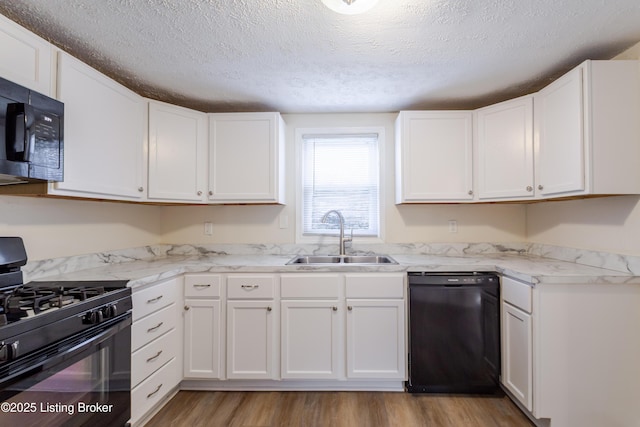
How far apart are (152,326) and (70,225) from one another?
0.85 meters

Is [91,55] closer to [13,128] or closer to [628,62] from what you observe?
[13,128]

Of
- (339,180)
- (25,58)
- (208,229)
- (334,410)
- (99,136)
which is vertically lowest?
(334,410)

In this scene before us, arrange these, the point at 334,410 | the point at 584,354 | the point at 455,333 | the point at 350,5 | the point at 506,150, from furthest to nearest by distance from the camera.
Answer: the point at 506,150, the point at 455,333, the point at 334,410, the point at 584,354, the point at 350,5

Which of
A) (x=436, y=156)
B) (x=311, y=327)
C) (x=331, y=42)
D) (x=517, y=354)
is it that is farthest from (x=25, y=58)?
(x=517, y=354)

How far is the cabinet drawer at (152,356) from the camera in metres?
1.57

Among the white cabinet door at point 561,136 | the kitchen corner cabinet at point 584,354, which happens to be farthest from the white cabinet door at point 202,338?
the white cabinet door at point 561,136

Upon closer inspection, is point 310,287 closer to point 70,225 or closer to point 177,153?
point 177,153

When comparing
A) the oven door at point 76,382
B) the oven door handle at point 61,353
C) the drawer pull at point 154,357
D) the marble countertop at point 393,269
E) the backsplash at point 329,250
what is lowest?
the drawer pull at point 154,357

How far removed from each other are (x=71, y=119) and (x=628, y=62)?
Answer: 3.06 m

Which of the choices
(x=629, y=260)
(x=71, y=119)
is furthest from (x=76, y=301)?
(x=629, y=260)

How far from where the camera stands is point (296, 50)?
5.43ft

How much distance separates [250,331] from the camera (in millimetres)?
1973

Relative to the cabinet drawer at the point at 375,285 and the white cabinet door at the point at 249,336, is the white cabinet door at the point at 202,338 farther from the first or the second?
the cabinet drawer at the point at 375,285

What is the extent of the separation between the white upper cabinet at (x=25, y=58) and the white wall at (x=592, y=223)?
3142mm
